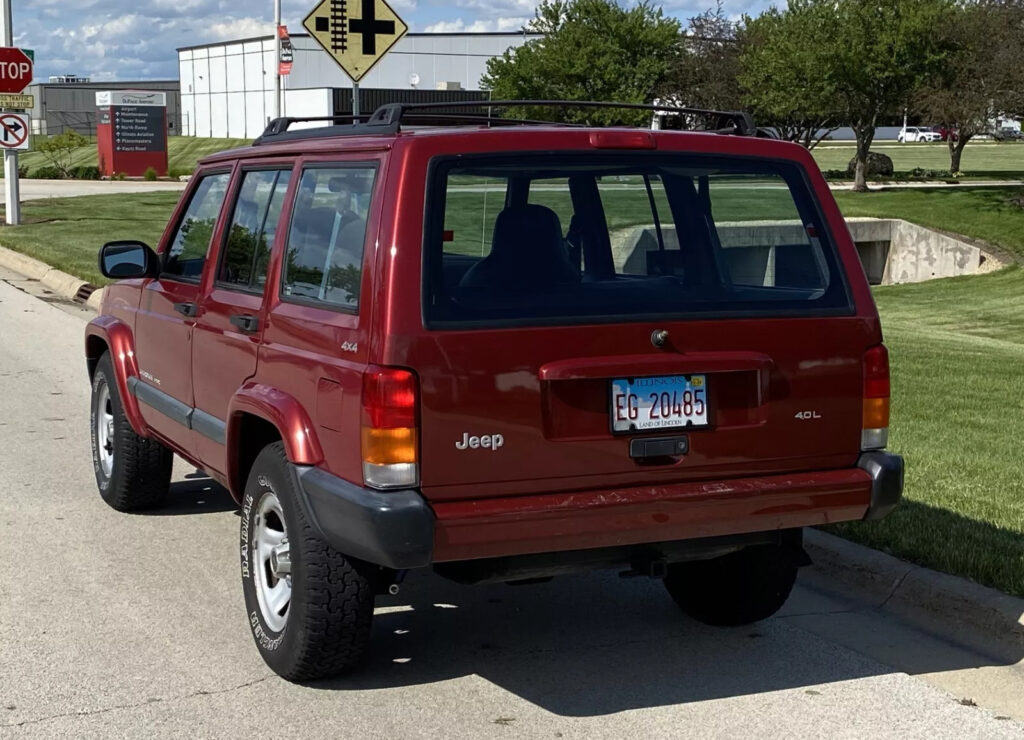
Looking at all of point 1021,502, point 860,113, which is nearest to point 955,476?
point 1021,502

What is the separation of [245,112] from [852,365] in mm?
86744

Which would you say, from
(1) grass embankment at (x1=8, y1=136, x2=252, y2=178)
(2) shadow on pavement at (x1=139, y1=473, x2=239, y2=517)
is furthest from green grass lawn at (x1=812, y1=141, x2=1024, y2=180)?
(2) shadow on pavement at (x1=139, y1=473, x2=239, y2=517)

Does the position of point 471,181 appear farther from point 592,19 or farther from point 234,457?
point 592,19

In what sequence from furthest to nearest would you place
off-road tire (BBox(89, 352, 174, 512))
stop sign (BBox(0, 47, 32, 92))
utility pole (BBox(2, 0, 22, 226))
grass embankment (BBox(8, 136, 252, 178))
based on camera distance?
grass embankment (BBox(8, 136, 252, 178)) < utility pole (BBox(2, 0, 22, 226)) < stop sign (BBox(0, 47, 32, 92)) < off-road tire (BBox(89, 352, 174, 512))

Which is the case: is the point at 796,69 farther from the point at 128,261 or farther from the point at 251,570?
the point at 251,570

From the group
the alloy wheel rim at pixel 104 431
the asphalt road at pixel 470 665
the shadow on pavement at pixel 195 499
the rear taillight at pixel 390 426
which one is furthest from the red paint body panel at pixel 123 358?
the rear taillight at pixel 390 426

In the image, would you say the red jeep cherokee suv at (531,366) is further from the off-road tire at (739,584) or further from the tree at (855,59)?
the tree at (855,59)

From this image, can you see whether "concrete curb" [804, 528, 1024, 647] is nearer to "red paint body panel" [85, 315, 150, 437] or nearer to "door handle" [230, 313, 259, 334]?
"door handle" [230, 313, 259, 334]

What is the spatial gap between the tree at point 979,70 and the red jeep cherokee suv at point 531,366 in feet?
98.3

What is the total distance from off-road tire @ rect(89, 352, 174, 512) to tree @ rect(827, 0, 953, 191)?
1400 inches

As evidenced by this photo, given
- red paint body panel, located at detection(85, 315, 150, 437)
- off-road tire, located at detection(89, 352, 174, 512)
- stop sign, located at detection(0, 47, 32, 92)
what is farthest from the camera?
stop sign, located at detection(0, 47, 32, 92)

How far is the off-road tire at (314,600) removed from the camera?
4535 mm

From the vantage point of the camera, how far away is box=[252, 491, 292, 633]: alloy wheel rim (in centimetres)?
483

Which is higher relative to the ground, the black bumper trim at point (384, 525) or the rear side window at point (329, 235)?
the rear side window at point (329, 235)
